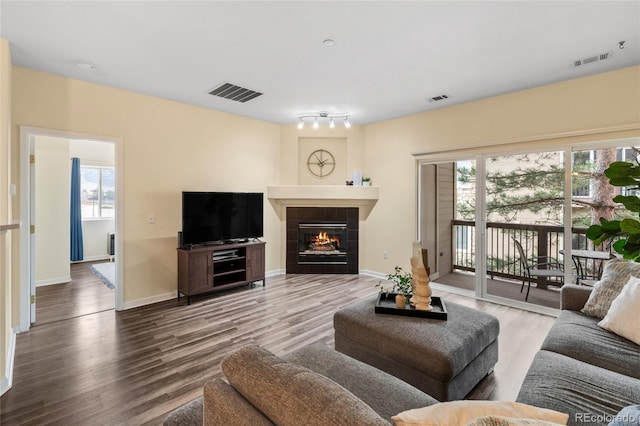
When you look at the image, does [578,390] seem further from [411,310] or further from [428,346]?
[411,310]

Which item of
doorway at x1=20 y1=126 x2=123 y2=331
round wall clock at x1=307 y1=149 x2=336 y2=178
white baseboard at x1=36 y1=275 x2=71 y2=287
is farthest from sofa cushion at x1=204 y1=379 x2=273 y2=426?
white baseboard at x1=36 y1=275 x2=71 y2=287

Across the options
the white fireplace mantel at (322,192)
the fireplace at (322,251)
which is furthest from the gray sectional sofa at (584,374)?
the fireplace at (322,251)

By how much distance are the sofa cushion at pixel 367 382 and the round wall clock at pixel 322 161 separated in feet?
13.8

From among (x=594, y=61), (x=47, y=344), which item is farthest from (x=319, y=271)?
(x=594, y=61)

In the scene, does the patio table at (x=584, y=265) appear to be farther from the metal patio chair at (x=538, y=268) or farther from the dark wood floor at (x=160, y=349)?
the dark wood floor at (x=160, y=349)

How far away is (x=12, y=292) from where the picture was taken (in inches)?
121

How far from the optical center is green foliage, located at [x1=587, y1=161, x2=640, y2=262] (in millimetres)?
893

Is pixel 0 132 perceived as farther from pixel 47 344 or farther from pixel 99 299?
pixel 99 299

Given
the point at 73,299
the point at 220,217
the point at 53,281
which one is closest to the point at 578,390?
the point at 220,217

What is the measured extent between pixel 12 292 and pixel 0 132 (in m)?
1.69

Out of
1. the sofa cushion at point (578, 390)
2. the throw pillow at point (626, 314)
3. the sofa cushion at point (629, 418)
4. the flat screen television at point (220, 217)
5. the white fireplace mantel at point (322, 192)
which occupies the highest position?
the white fireplace mantel at point (322, 192)

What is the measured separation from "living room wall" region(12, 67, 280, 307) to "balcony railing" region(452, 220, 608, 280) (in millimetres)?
3830

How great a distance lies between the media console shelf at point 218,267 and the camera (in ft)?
13.2

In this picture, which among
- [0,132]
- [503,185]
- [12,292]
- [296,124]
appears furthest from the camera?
[296,124]
